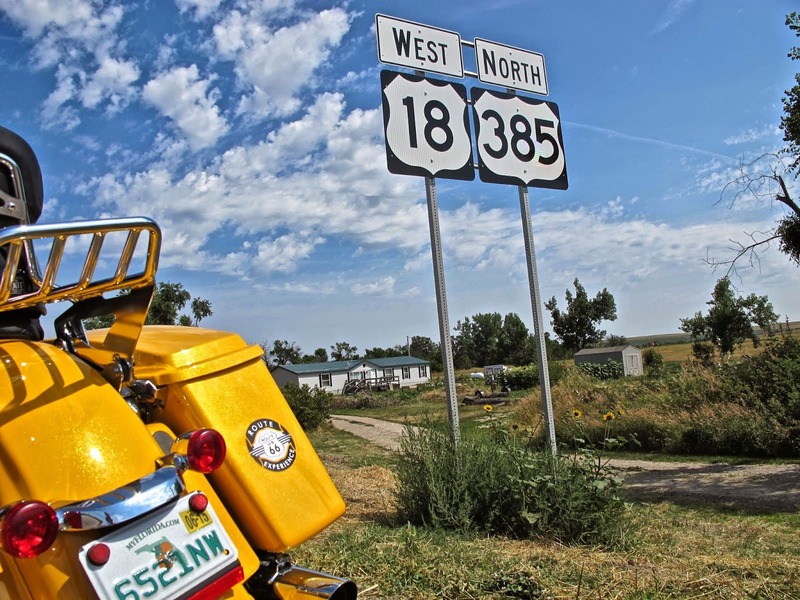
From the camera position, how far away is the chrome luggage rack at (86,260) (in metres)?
1.42

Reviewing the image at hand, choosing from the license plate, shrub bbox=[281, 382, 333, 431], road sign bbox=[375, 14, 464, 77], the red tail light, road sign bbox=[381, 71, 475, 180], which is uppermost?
road sign bbox=[375, 14, 464, 77]

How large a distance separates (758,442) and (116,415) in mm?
13322

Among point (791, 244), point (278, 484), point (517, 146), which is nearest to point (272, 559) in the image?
point (278, 484)

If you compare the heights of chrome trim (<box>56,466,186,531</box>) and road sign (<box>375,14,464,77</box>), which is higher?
road sign (<box>375,14,464,77</box>)

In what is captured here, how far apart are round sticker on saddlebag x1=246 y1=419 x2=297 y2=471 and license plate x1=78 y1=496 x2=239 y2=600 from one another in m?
0.39

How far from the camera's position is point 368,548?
13.4ft

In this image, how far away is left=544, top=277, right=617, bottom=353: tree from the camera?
48875 millimetres

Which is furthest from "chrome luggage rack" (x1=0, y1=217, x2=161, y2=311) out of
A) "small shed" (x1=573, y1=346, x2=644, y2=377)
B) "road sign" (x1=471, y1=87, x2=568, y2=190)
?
"small shed" (x1=573, y1=346, x2=644, y2=377)

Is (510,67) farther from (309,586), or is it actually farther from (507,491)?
(309,586)

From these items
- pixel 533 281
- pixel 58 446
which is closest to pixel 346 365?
pixel 533 281

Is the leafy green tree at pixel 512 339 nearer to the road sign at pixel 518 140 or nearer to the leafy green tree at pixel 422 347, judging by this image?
the leafy green tree at pixel 422 347

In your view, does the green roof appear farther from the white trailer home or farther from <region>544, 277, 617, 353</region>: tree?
<region>544, 277, 617, 353</region>: tree

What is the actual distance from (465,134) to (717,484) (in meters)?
7.18

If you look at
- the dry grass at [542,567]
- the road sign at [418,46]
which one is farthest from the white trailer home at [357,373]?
the dry grass at [542,567]
